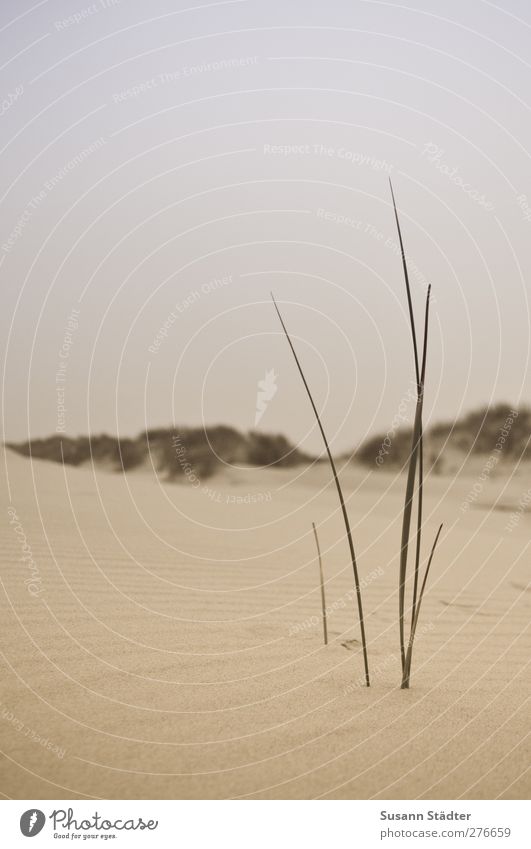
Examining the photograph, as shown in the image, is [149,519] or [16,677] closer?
[16,677]

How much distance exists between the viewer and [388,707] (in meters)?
2.07

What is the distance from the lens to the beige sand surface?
172 centimetres

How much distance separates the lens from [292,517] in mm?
6453

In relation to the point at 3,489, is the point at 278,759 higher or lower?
lower

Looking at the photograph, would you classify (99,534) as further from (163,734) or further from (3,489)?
(163,734)

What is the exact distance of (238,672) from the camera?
94.3 inches

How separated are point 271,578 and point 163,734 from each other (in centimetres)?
224

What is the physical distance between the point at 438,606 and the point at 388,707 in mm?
1837

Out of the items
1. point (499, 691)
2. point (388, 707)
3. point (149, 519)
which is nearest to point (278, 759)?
point (388, 707)

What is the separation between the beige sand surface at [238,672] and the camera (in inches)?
67.7

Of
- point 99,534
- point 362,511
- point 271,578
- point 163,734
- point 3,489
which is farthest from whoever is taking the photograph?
point 362,511

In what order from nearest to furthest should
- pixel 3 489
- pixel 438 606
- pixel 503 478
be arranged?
pixel 438 606 → pixel 3 489 → pixel 503 478

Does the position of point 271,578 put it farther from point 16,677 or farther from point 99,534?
point 16,677

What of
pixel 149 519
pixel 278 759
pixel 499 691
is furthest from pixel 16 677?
pixel 149 519
